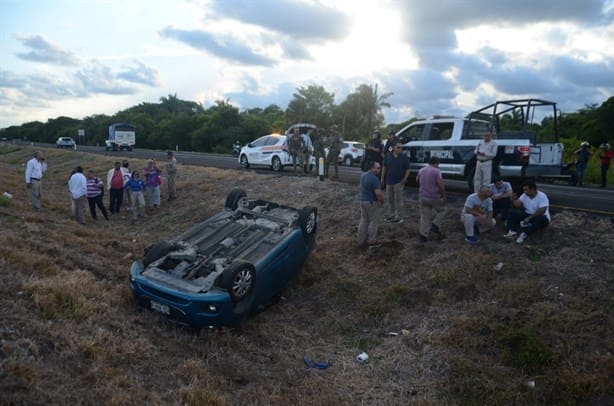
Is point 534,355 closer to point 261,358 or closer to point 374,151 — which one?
point 261,358

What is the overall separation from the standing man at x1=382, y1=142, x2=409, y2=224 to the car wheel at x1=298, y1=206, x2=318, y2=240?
2.80 m

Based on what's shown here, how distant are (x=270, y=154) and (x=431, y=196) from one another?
11.0 metres

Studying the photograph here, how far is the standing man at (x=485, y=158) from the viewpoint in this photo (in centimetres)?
948

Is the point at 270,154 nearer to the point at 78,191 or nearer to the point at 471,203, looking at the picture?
the point at 78,191

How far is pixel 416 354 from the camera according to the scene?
5.97 metres

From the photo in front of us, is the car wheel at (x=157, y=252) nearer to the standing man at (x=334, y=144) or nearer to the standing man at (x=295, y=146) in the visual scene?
the standing man at (x=334, y=144)

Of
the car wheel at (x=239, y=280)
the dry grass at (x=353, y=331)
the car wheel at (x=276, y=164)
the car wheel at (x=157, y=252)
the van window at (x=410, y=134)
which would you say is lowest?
the dry grass at (x=353, y=331)

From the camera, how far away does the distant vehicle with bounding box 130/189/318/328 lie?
5891 mm

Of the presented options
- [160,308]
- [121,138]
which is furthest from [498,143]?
[121,138]

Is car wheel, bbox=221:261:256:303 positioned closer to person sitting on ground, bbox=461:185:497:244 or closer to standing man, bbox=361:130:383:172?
person sitting on ground, bbox=461:185:497:244

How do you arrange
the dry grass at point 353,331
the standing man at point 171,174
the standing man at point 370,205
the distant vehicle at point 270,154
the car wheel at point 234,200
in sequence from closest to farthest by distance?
the dry grass at point 353,331 → the standing man at point 370,205 → the car wheel at point 234,200 → the standing man at point 171,174 → the distant vehicle at point 270,154

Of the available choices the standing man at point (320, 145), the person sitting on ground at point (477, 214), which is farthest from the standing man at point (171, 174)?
the person sitting on ground at point (477, 214)

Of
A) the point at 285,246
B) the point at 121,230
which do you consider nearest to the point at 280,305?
the point at 285,246

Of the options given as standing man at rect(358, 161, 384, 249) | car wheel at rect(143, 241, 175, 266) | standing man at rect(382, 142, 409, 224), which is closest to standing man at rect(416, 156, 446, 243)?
standing man at rect(358, 161, 384, 249)
